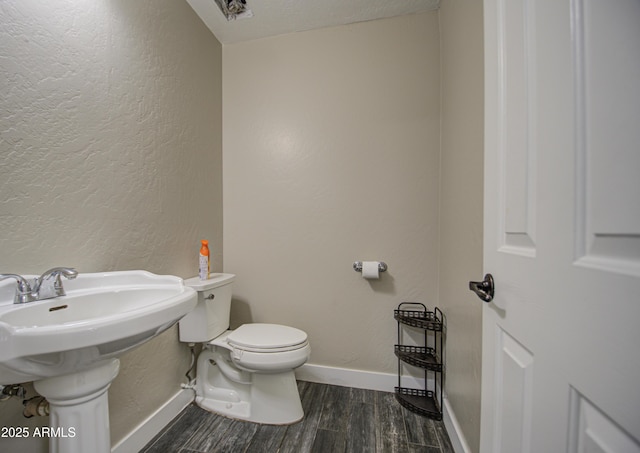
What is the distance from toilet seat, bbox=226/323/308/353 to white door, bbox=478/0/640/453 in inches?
35.1

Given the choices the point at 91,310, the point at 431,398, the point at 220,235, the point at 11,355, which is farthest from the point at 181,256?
the point at 431,398

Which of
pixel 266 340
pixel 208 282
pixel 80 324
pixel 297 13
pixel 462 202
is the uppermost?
pixel 297 13

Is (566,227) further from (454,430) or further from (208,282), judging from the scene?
(208,282)

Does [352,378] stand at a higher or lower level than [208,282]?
lower

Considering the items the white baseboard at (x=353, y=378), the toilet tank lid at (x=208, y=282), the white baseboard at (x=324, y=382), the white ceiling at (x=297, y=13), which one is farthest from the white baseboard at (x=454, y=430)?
the white ceiling at (x=297, y=13)

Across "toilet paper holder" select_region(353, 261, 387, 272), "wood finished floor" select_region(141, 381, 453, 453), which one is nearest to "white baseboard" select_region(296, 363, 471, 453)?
"wood finished floor" select_region(141, 381, 453, 453)

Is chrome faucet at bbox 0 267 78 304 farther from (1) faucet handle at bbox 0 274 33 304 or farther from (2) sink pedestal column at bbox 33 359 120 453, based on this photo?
(2) sink pedestal column at bbox 33 359 120 453

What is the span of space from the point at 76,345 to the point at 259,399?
3.51 ft

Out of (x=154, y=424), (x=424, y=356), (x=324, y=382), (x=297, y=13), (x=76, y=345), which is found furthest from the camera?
(x=324, y=382)

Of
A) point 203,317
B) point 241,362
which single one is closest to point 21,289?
point 203,317

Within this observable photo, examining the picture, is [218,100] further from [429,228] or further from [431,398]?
[431,398]

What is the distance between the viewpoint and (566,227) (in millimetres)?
378

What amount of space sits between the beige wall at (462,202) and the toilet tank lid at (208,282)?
1302 mm

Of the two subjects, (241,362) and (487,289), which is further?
(241,362)
